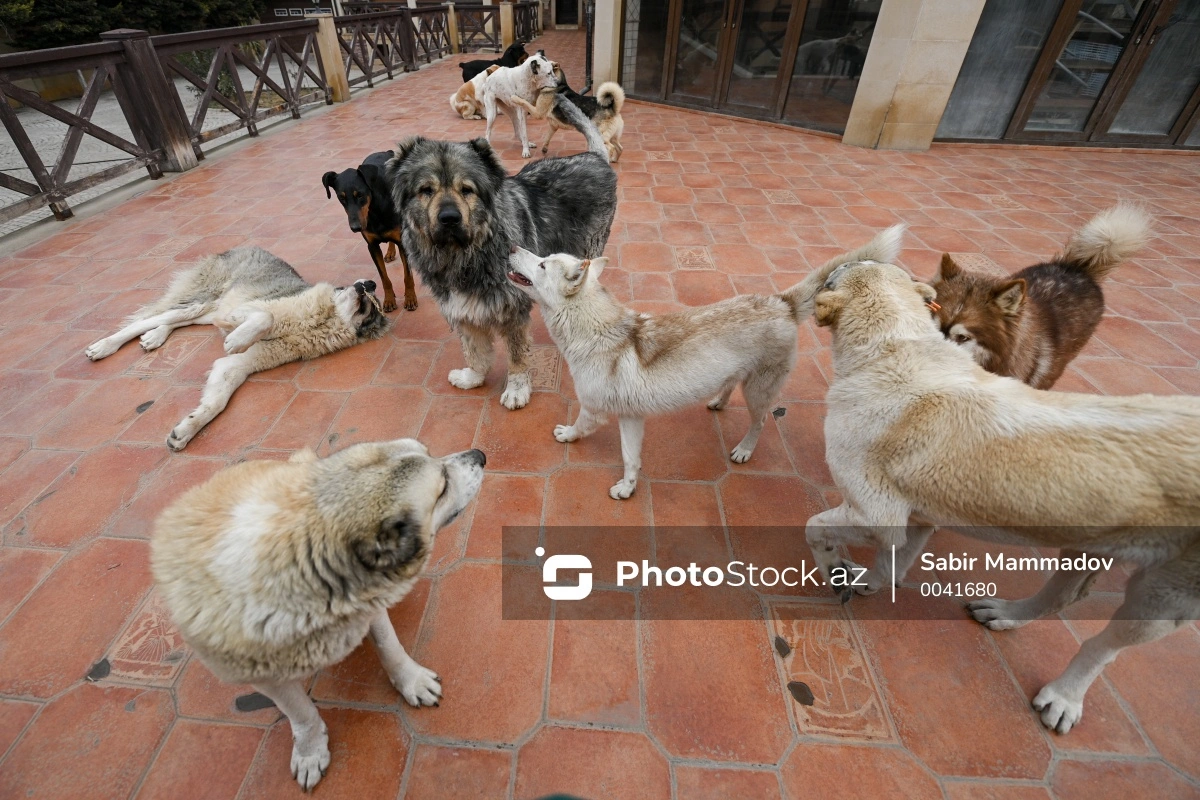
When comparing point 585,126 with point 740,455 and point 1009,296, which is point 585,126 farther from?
point 1009,296

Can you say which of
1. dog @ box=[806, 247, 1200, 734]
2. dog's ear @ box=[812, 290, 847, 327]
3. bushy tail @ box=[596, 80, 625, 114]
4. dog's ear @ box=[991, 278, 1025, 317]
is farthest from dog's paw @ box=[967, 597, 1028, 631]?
bushy tail @ box=[596, 80, 625, 114]

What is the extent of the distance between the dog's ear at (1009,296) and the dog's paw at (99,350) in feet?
20.8

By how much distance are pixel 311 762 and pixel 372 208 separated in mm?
4075

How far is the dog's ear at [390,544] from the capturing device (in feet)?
4.95

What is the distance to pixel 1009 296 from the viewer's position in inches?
97.0

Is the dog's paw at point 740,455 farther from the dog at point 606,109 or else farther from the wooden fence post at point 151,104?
the wooden fence post at point 151,104

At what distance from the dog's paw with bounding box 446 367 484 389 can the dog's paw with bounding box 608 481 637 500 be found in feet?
4.87

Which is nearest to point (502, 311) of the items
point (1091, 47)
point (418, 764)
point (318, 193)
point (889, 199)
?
point (418, 764)

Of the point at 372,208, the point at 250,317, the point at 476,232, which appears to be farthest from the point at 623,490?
the point at 372,208

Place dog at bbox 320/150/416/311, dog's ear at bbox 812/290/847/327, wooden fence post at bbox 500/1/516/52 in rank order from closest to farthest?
dog's ear at bbox 812/290/847/327 < dog at bbox 320/150/416/311 < wooden fence post at bbox 500/1/516/52

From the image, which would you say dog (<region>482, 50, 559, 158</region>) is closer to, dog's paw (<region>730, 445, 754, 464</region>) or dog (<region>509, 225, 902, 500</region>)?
dog (<region>509, 225, 902, 500</region>)

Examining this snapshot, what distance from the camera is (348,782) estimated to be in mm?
1806

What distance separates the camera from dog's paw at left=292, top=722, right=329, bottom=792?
178 centimetres

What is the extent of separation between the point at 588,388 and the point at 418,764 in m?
1.89
